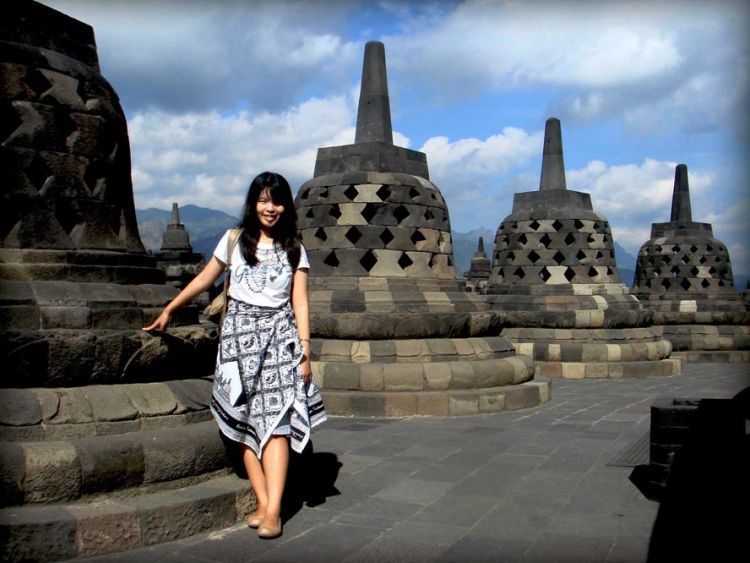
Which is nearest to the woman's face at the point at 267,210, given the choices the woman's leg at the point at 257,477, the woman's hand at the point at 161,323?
the woman's hand at the point at 161,323

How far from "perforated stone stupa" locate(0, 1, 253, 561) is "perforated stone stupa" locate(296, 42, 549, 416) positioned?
3.55m

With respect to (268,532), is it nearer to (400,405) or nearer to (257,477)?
(257,477)

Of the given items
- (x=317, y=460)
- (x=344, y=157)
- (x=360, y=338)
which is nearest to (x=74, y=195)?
(x=317, y=460)

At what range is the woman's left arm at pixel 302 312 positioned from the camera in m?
4.01

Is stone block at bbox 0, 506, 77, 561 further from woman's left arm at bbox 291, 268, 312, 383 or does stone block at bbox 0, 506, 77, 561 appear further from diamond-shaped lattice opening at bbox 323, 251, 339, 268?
diamond-shaped lattice opening at bbox 323, 251, 339, 268

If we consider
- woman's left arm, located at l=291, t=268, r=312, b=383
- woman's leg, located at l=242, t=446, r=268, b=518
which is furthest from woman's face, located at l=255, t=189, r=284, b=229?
woman's leg, located at l=242, t=446, r=268, b=518

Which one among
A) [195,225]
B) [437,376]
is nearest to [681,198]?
[437,376]

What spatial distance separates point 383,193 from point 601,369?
204 inches

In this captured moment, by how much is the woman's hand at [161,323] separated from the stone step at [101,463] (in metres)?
0.57

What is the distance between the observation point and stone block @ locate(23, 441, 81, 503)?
3.41 m

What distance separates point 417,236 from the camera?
9336mm

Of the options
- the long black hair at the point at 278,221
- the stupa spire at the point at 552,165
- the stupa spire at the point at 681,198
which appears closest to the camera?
the long black hair at the point at 278,221

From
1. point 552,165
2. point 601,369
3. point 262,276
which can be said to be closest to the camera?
point 262,276

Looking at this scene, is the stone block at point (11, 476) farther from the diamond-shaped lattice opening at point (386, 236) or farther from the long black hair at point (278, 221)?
the diamond-shaped lattice opening at point (386, 236)
